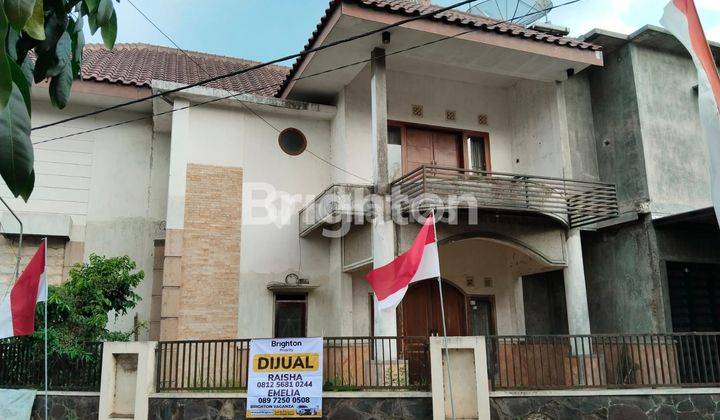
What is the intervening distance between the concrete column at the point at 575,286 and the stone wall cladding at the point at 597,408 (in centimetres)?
329

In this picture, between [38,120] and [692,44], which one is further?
[38,120]

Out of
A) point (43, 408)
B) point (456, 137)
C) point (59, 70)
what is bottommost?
point (43, 408)

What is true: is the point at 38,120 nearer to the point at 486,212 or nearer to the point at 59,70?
Result: the point at 486,212

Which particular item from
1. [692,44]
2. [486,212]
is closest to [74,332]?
[486,212]

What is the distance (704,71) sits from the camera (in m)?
4.89

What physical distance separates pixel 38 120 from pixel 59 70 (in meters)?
13.0

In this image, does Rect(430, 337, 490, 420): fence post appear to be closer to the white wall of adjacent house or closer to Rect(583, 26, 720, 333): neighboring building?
Rect(583, 26, 720, 333): neighboring building

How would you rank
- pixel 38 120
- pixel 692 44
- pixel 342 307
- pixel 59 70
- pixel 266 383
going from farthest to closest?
pixel 38 120
pixel 342 307
pixel 266 383
pixel 692 44
pixel 59 70

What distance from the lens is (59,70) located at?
2928mm

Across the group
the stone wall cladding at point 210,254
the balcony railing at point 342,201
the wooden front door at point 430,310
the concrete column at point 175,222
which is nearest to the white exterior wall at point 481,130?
the wooden front door at point 430,310

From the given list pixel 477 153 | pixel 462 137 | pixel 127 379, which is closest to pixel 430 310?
pixel 477 153

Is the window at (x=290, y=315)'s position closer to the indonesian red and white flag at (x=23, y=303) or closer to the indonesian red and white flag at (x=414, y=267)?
the indonesian red and white flag at (x=414, y=267)

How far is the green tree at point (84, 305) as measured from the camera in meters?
10.7

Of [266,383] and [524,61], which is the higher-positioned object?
[524,61]
